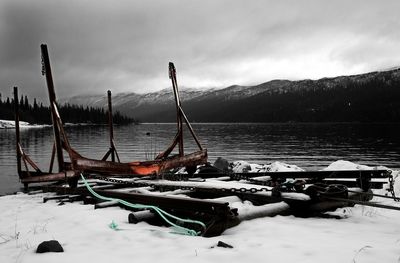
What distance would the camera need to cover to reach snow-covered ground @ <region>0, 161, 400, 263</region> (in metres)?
4.43

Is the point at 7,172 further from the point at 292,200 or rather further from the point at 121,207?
the point at 292,200

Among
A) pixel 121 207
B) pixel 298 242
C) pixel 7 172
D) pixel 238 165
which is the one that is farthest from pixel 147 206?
pixel 7 172

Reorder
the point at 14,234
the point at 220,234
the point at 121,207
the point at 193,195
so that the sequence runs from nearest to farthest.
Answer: the point at 220,234
the point at 14,234
the point at 121,207
the point at 193,195

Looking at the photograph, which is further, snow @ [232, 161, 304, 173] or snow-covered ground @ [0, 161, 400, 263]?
snow @ [232, 161, 304, 173]

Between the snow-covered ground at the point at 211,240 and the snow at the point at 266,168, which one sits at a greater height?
the snow-covered ground at the point at 211,240

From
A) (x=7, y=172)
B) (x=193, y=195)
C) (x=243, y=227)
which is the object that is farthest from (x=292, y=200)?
(x=7, y=172)

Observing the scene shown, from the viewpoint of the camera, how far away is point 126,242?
16.8 ft

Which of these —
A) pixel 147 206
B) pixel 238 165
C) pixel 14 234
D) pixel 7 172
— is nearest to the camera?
pixel 14 234

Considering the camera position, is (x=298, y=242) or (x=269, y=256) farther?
(x=298, y=242)

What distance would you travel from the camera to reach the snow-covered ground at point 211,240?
14.5ft

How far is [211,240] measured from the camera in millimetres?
5184

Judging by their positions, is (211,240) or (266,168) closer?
(211,240)

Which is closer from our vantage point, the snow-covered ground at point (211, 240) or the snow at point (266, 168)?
the snow-covered ground at point (211, 240)

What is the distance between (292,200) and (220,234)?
209 centimetres
